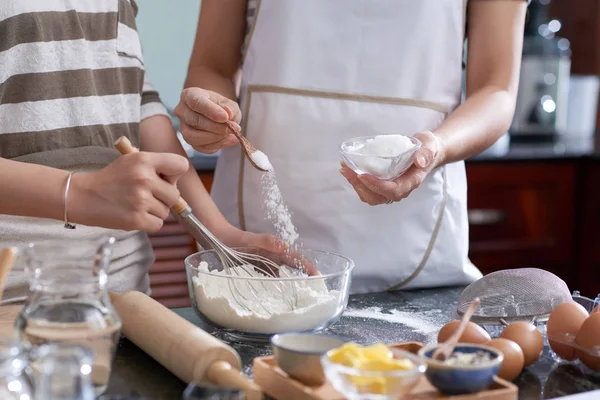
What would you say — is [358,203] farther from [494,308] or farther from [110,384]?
[110,384]

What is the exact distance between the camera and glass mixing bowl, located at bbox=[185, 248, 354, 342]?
3.49 feet

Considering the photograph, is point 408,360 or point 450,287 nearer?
point 408,360

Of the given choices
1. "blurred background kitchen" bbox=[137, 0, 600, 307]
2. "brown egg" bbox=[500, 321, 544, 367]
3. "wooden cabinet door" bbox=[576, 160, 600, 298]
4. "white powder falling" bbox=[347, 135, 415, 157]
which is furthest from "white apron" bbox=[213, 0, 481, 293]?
"wooden cabinet door" bbox=[576, 160, 600, 298]

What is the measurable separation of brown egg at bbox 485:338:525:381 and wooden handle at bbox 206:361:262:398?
0.28m

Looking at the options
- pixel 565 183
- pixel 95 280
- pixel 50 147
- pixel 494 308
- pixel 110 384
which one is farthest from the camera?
pixel 565 183

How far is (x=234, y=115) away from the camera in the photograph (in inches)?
50.8

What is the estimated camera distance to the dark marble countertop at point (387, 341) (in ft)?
3.03

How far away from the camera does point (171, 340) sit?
93 centimetres

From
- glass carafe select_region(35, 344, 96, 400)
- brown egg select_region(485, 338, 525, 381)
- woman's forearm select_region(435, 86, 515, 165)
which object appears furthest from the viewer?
woman's forearm select_region(435, 86, 515, 165)

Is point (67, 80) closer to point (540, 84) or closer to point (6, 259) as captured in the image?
point (6, 259)

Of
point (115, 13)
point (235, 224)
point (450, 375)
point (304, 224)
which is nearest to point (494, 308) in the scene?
point (450, 375)

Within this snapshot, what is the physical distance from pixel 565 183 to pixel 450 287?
1.35 m

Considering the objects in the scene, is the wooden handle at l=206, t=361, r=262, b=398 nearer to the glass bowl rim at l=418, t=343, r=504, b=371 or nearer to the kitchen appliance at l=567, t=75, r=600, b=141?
the glass bowl rim at l=418, t=343, r=504, b=371

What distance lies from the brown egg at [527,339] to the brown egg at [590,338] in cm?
4
